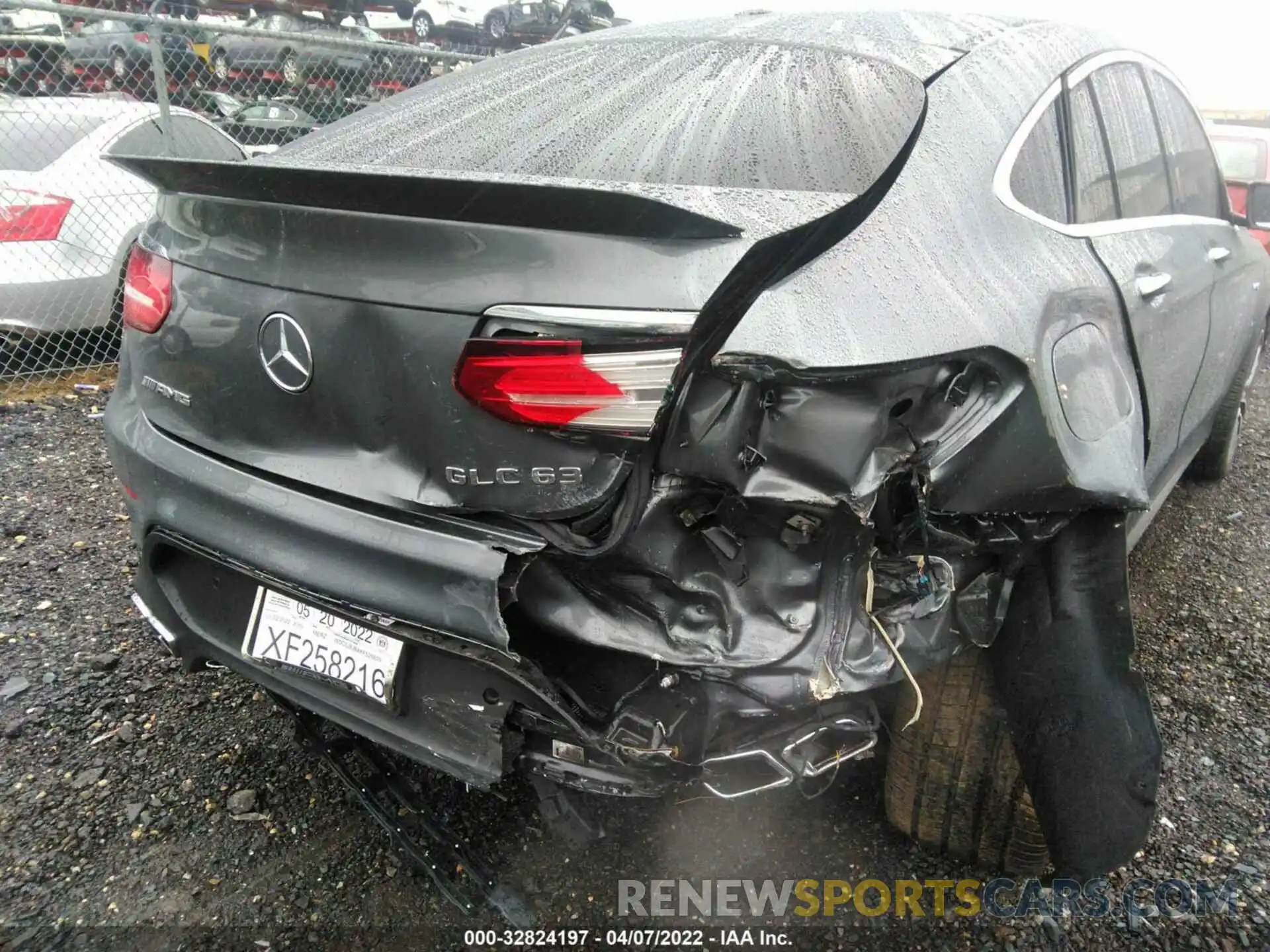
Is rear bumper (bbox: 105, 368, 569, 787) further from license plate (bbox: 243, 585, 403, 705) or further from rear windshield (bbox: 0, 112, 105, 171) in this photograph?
rear windshield (bbox: 0, 112, 105, 171)

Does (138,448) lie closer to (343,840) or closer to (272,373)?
(272,373)

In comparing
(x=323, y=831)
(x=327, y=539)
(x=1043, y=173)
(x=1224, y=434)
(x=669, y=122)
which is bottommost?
(x=1224, y=434)

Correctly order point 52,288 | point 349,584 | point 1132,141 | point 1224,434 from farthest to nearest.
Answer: point 52,288 < point 1224,434 < point 1132,141 < point 349,584

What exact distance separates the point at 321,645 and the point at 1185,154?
2999 mm

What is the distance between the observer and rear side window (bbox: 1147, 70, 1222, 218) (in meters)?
2.70

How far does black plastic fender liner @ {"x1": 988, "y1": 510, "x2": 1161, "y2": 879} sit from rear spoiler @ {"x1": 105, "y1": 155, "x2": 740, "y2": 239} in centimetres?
87

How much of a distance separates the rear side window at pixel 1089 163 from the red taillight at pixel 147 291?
1.96 m

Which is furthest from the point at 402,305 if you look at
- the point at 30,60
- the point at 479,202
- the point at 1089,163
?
the point at 30,60

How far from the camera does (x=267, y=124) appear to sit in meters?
7.30

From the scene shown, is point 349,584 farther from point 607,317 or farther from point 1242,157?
point 1242,157

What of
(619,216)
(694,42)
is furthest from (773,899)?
(694,42)

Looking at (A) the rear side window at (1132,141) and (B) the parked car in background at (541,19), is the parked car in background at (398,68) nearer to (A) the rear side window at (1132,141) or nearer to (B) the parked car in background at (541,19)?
(A) the rear side window at (1132,141)

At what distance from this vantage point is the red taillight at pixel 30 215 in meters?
4.63

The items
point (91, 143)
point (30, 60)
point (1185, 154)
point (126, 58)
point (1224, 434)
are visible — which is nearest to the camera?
point (1185, 154)
